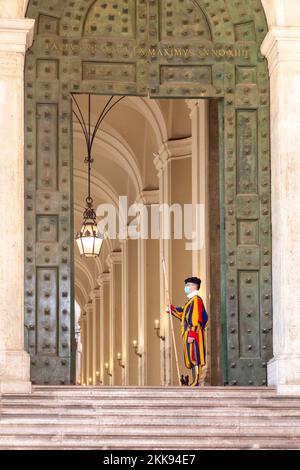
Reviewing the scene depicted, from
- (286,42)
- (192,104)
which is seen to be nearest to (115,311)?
(192,104)

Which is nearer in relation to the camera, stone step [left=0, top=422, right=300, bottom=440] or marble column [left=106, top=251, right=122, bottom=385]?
stone step [left=0, top=422, right=300, bottom=440]

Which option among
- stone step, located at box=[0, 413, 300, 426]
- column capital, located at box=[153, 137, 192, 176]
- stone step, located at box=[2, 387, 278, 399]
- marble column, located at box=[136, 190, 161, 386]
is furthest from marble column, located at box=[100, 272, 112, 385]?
stone step, located at box=[0, 413, 300, 426]

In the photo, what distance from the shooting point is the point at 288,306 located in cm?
1744

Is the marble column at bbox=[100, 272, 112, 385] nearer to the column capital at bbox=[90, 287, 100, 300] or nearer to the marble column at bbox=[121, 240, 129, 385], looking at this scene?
the column capital at bbox=[90, 287, 100, 300]

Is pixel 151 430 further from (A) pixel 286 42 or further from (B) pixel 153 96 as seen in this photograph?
(A) pixel 286 42

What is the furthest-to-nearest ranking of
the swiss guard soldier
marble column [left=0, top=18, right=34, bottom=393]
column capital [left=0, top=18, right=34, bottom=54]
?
the swiss guard soldier < column capital [left=0, top=18, right=34, bottom=54] < marble column [left=0, top=18, right=34, bottom=393]

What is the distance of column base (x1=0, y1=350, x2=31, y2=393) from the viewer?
16.5 metres

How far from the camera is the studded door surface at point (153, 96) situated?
17.9m

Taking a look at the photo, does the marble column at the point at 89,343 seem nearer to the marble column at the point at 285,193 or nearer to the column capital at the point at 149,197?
the column capital at the point at 149,197

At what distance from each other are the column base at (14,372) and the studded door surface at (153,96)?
0.79m

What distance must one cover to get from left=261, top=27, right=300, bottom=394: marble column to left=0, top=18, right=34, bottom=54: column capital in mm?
2822

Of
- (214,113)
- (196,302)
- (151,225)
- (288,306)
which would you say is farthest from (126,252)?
(288,306)

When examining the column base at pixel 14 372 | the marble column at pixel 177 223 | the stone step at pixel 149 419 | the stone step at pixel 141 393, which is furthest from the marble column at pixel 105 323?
the stone step at pixel 149 419
